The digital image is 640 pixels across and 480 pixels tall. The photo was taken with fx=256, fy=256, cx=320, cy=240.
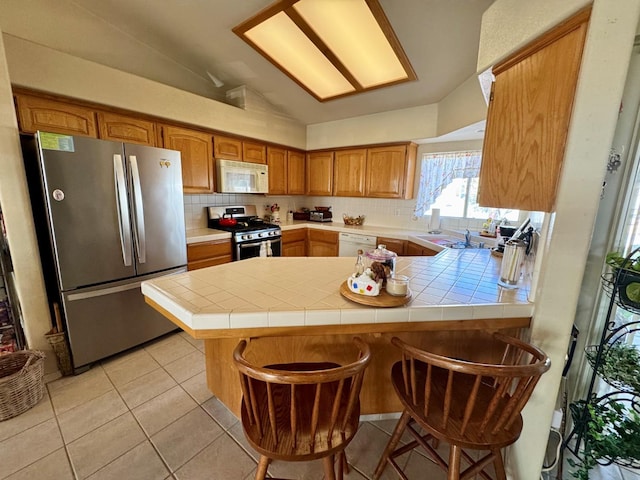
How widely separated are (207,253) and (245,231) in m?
0.52

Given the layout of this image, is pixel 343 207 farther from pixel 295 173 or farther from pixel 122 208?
pixel 122 208

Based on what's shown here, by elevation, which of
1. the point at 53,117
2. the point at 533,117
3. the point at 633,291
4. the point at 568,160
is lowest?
the point at 633,291

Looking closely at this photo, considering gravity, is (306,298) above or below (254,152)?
below

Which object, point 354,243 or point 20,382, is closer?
point 20,382

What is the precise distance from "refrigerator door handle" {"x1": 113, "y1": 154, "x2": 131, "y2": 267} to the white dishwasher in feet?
8.37

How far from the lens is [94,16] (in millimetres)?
2342

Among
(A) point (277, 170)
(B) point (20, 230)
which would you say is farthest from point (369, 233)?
(B) point (20, 230)

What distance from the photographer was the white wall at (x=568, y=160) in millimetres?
891

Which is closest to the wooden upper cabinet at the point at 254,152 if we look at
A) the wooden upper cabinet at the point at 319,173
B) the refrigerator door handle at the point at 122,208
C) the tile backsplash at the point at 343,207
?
the tile backsplash at the point at 343,207

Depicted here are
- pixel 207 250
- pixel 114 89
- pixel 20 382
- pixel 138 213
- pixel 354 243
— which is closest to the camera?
pixel 20 382

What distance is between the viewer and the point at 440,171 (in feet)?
11.2

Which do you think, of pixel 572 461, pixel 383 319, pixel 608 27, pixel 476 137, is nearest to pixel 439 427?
pixel 383 319

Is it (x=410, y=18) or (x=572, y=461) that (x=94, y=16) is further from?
(x=572, y=461)

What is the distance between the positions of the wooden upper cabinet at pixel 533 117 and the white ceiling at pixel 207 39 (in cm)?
104
